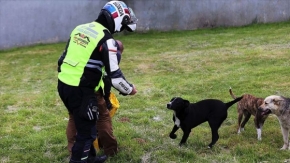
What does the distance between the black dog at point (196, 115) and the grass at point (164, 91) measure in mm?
245

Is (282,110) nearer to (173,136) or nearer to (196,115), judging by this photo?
(196,115)

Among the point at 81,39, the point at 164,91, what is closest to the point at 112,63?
the point at 81,39

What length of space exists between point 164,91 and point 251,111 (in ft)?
9.88

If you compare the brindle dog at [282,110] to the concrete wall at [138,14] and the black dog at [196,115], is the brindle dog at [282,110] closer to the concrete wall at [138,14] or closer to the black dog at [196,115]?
the black dog at [196,115]

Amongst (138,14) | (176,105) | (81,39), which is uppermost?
(81,39)

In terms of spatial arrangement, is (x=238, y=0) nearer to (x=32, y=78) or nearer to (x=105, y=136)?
(x=32, y=78)

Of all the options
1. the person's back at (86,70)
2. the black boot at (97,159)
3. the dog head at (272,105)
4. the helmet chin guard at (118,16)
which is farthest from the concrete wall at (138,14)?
the person's back at (86,70)

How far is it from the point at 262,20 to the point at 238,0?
1.33 metres

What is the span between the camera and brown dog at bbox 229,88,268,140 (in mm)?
5426

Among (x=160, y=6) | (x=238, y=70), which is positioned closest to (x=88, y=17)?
(x=160, y=6)

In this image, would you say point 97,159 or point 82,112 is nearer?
point 82,112

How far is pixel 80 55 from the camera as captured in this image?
3912 mm

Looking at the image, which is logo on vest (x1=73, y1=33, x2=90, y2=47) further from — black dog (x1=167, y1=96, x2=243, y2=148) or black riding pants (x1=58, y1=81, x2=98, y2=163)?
black dog (x1=167, y1=96, x2=243, y2=148)

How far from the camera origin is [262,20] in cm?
1678
